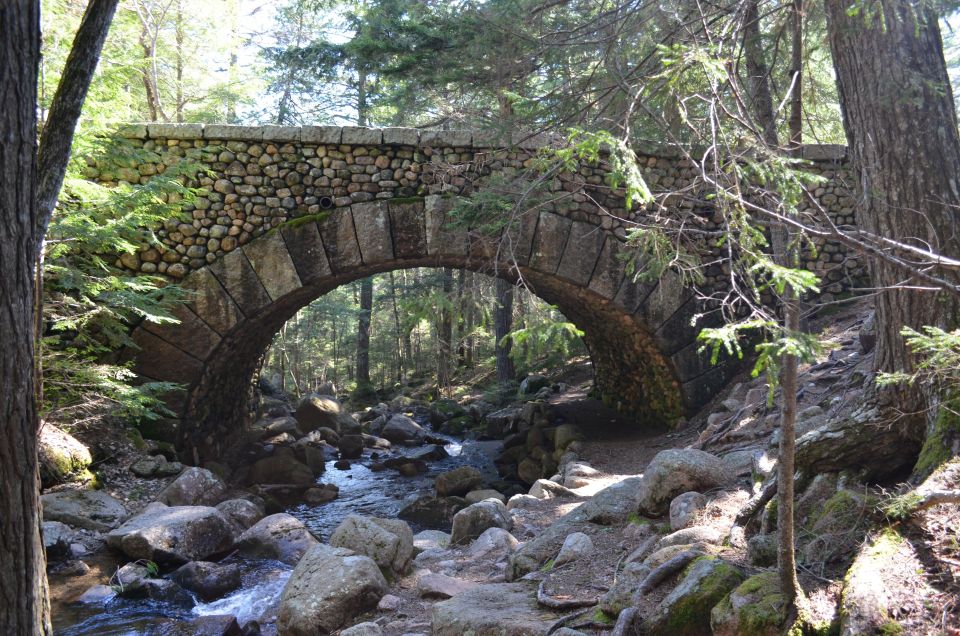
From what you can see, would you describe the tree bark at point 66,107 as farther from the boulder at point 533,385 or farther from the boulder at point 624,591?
the boulder at point 533,385

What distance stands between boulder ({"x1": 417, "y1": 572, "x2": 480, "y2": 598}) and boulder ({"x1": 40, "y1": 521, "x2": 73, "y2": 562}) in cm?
268

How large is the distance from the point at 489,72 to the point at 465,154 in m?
1.14

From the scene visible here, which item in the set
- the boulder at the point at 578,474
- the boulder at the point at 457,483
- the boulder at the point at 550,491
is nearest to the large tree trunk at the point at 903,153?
the boulder at the point at 550,491

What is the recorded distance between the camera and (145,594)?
4875 mm

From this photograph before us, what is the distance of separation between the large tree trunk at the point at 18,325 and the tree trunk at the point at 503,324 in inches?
415

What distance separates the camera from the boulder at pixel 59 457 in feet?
19.6

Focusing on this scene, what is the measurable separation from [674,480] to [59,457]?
5.00 metres

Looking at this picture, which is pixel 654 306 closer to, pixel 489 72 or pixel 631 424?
pixel 631 424

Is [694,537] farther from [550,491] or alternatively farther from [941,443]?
[550,491]

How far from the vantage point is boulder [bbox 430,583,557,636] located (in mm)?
3098

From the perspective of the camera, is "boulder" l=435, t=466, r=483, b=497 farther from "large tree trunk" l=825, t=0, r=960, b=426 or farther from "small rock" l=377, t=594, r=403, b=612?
"large tree trunk" l=825, t=0, r=960, b=426

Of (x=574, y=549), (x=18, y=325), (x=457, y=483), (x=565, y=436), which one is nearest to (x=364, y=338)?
(x=565, y=436)

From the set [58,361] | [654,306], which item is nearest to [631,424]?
[654,306]

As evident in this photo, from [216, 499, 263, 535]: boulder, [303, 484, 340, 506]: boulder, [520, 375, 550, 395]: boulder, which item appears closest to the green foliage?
[216, 499, 263, 535]: boulder
